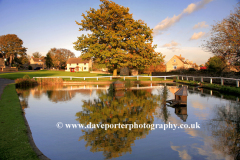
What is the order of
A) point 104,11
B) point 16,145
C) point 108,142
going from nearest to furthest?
point 16,145, point 108,142, point 104,11

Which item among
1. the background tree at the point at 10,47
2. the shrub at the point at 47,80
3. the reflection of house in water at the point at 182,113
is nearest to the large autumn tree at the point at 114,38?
the shrub at the point at 47,80

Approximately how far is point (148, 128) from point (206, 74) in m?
25.6

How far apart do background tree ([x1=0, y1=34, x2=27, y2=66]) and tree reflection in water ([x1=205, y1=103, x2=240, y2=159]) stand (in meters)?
96.5

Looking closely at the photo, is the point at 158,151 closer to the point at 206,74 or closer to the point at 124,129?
the point at 124,129

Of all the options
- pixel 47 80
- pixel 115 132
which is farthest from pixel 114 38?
pixel 115 132

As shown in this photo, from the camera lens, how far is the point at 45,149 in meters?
5.64

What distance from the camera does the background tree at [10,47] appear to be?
280 ft

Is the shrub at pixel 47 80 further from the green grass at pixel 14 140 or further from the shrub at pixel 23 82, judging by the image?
the green grass at pixel 14 140

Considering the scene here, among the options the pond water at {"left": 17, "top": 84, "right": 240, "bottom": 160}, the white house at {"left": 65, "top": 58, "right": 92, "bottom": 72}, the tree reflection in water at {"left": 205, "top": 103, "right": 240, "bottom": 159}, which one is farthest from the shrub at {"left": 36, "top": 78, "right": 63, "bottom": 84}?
the white house at {"left": 65, "top": 58, "right": 92, "bottom": 72}

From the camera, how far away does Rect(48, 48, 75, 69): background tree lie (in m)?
116

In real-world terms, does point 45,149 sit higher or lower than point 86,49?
lower

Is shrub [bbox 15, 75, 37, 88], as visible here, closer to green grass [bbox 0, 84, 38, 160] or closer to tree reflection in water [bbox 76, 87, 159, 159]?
green grass [bbox 0, 84, 38, 160]

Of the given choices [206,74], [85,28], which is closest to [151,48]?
[206,74]

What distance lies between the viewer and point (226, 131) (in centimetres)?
677
